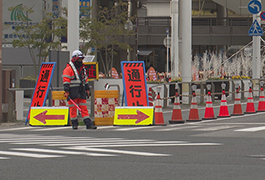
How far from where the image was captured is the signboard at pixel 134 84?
17.8 metres

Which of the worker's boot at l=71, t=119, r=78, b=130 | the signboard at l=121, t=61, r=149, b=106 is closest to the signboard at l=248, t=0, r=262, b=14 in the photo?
the signboard at l=121, t=61, r=149, b=106

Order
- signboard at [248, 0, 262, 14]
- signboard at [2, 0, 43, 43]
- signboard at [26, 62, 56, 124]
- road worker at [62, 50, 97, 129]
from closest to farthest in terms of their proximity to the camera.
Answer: road worker at [62, 50, 97, 129]
signboard at [26, 62, 56, 124]
signboard at [248, 0, 262, 14]
signboard at [2, 0, 43, 43]

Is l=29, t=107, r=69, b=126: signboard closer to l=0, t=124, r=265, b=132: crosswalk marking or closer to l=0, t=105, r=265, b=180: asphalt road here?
l=0, t=124, r=265, b=132: crosswalk marking

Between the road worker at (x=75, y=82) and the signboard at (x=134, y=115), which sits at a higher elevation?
the road worker at (x=75, y=82)

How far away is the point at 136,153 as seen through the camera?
10656 millimetres

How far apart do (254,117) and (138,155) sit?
366 inches

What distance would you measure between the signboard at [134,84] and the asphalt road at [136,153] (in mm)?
1668

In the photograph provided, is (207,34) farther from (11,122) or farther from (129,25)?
(11,122)

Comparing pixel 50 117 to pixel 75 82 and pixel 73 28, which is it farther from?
pixel 73 28

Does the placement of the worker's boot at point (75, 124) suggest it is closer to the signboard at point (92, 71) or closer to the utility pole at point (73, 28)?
the signboard at point (92, 71)

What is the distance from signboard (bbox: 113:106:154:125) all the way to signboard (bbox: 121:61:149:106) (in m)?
1.09

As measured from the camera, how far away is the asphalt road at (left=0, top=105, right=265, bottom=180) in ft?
28.3

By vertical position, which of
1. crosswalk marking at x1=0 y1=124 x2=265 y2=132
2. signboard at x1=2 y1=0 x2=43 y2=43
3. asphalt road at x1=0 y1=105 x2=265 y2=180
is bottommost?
asphalt road at x1=0 y1=105 x2=265 y2=180

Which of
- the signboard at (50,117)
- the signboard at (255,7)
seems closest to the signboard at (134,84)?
the signboard at (50,117)
